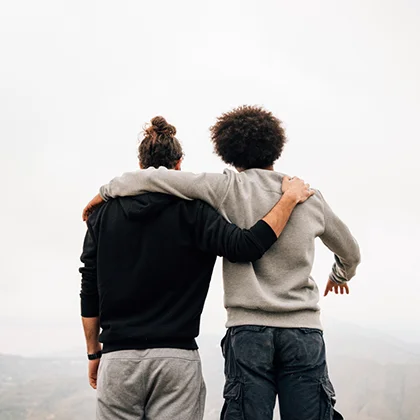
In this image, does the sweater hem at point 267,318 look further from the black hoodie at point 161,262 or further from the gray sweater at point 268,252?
the black hoodie at point 161,262

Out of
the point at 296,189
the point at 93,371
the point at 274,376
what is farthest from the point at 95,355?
the point at 296,189

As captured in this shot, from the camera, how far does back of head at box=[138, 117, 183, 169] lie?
2.80m

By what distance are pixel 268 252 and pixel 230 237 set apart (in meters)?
0.21

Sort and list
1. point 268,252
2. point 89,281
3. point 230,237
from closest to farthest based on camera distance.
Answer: point 230,237
point 268,252
point 89,281

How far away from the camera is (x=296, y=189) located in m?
2.68

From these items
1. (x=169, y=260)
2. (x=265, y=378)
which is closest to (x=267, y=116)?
(x=169, y=260)

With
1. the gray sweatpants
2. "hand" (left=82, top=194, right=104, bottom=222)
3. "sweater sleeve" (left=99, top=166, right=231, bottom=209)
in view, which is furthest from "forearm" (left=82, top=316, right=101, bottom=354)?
"sweater sleeve" (left=99, top=166, right=231, bottom=209)

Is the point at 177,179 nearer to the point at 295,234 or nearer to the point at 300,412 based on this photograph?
the point at 295,234

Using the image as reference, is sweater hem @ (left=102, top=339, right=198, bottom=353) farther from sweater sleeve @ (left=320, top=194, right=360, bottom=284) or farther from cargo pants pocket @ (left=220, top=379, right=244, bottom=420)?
sweater sleeve @ (left=320, top=194, right=360, bottom=284)

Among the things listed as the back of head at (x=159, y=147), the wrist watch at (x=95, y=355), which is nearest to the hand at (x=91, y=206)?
the back of head at (x=159, y=147)

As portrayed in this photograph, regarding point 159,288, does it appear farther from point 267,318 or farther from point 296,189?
point 296,189

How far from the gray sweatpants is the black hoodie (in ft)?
0.16

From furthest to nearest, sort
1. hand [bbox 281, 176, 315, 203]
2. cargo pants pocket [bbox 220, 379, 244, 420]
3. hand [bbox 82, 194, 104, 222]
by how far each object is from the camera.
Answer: hand [bbox 82, 194, 104, 222], hand [bbox 281, 176, 315, 203], cargo pants pocket [bbox 220, 379, 244, 420]

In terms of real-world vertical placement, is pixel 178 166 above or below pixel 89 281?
above
